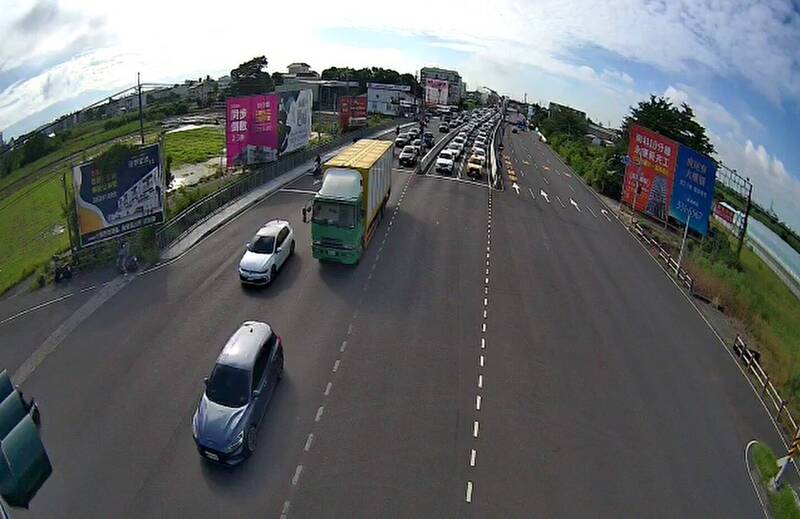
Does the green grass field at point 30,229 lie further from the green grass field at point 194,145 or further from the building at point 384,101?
the building at point 384,101

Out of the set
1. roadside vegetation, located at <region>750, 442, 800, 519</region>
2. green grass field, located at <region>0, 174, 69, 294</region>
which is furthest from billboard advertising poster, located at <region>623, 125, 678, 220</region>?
green grass field, located at <region>0, 174, 69, 294</region>

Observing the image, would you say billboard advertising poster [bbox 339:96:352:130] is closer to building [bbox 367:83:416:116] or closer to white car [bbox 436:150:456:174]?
white car [bbox 436:150:456:174]

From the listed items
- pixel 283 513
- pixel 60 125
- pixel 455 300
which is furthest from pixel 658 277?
pixel 60 125

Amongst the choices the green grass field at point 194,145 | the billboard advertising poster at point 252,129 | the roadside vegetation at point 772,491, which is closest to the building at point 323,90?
the green grass field at point 194,145

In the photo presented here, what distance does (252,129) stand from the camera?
112ft

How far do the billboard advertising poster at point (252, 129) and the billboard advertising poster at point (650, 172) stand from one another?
21.9 meters

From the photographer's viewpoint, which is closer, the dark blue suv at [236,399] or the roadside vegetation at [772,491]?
the dark blue suv at [236,399]

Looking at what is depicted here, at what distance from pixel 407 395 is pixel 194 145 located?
49.0 metres

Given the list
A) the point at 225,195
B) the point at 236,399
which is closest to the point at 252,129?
the point at 225,195

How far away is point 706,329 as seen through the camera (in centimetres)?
1988

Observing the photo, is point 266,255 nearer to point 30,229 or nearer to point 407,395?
point 407,395

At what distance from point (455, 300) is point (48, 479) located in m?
12.5

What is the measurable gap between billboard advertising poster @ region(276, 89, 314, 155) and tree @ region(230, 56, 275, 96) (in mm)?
57086

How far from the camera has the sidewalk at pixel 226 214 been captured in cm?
2215
